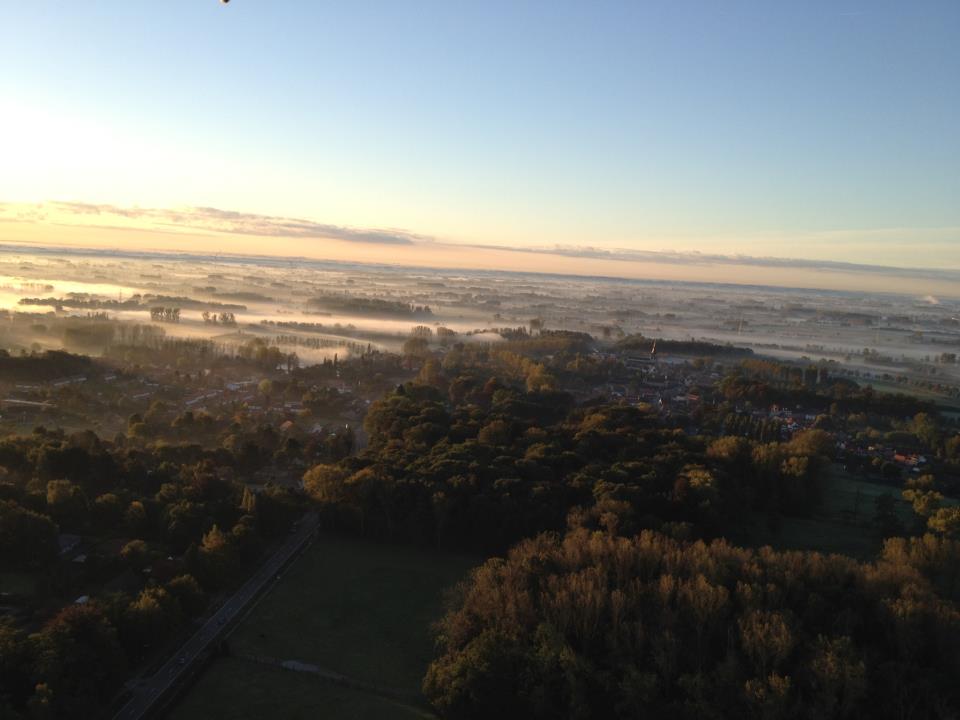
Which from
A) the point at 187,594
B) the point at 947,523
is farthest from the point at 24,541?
the point at 947,523

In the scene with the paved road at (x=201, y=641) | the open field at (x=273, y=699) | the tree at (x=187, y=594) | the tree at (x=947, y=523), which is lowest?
the open field at (x=273, y=699)

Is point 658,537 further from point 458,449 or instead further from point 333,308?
point 333,308

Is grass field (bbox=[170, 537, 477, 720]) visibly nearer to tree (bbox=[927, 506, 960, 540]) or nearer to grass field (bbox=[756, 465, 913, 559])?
grass field (bbox=[756, 465, 913, 559])

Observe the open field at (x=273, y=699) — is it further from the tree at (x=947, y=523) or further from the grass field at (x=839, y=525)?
the tree at (x=947, y=523)

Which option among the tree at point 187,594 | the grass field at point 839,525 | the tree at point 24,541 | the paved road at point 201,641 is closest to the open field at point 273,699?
the paved road at point 201,641

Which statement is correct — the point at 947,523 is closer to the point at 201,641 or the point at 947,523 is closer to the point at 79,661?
the point at 201,641
